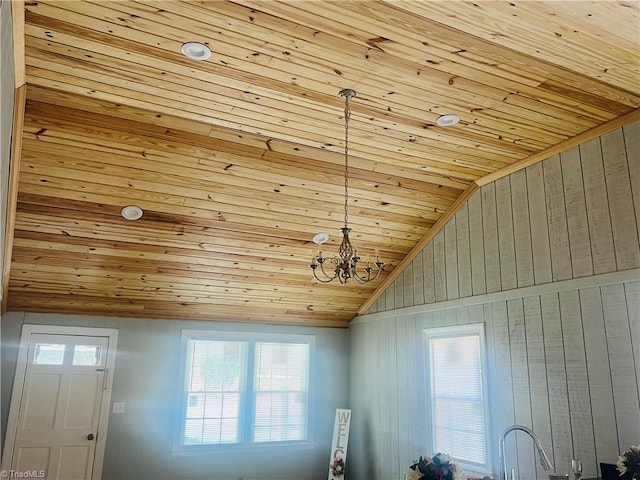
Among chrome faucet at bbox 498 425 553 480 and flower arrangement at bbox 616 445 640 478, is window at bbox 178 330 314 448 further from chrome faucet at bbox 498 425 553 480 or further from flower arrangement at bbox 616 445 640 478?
flower arrangement at bbox 616 445 640 478

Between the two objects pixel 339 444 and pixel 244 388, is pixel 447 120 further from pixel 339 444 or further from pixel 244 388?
pixel 339 444

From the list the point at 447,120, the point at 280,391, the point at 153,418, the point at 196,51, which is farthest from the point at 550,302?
the point at 153,418

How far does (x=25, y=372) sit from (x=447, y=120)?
5140mm

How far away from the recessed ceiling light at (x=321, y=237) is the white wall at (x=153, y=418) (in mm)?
1907

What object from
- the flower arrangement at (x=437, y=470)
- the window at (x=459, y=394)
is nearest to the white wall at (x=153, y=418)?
the window at (x=459, y=394)

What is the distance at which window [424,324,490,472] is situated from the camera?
454 cm

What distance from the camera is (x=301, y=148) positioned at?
167 inches

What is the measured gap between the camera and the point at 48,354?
557 cm

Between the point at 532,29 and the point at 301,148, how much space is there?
6.92 feet

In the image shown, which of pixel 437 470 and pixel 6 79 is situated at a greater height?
pixel 6 79

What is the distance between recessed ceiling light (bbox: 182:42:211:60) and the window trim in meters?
4.05

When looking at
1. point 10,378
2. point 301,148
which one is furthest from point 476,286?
point 10,378

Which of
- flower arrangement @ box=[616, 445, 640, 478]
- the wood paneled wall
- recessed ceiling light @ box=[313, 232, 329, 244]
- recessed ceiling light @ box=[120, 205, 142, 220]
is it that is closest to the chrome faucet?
flower arrangement @ box=[616, 445, 640, 478]

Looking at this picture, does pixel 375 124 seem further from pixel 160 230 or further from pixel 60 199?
pixel 60 199
